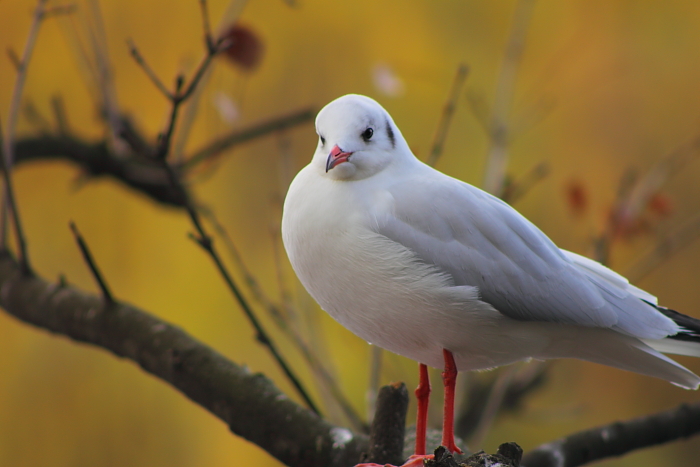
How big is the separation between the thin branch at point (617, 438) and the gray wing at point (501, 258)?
0.65ft

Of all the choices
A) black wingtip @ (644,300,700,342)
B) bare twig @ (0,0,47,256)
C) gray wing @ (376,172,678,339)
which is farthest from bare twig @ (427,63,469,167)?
bare twig @ (0,0,47,256)

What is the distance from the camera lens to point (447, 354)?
0.79m

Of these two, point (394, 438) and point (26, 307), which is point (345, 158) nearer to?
point (394, 438)

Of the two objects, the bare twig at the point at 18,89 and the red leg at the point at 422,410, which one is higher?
the bare twig at the point at 18,89

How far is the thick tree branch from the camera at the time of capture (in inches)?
35.5

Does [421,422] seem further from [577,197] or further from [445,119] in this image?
[577,197]

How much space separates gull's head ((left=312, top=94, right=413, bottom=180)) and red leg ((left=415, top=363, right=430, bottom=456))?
276mm

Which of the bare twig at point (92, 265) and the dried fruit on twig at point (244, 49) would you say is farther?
the dried fruit on twig at point (244, 49)

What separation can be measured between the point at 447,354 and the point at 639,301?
0.26 meters

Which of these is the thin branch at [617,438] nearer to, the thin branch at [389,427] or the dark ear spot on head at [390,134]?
the thin branch at [389,427]

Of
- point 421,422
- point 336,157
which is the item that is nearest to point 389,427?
point 421,422

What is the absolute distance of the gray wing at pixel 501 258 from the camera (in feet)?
2.53

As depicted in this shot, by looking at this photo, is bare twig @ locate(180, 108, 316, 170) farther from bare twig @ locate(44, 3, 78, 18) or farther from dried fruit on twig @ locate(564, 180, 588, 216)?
dried fruit on twig @ locate(564, 180, 588, 216)

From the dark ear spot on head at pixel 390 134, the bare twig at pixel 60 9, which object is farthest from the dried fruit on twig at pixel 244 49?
the dark ear spot on head at pixel 390 134
